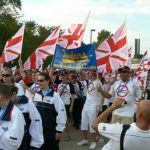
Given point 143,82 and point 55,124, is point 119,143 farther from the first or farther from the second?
point 143,82

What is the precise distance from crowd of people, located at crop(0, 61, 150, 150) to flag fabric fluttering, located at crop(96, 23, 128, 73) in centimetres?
103

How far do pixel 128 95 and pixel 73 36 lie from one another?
4.36 metres

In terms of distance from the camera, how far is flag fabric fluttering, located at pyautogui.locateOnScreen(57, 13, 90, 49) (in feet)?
39.8

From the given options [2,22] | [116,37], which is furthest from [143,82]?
[2,22]

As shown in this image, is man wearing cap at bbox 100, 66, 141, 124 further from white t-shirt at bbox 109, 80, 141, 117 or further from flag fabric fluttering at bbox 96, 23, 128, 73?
flag fabric fluttering at bbox 96, 23, 128, 73

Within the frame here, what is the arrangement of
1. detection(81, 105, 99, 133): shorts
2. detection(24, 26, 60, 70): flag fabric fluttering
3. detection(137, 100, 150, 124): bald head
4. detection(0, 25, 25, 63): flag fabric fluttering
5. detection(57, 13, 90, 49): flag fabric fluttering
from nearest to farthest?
detection(137, 100, 150, 124): bald head
detection(81, 105, 99, 133): shorts
detection(0, 25, 25, 63): flag fabric fluttering
detection(24, 26, 60, 70): flag fabric fluttering
detection(57, 13, 90, 49): flag fabric fluttering

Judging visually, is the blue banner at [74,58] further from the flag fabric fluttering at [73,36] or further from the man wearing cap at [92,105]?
the flag fabric fluttering at [73,36]

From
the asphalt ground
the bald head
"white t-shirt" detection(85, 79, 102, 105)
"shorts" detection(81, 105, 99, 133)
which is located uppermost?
the bald head

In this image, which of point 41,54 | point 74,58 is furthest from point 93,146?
point 41,54

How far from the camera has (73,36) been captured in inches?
484

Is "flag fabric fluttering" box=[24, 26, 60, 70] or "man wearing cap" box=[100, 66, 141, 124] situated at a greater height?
"flag fabric fluttering" box=[24, 26, 60, 70]

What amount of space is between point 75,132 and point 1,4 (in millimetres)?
41432

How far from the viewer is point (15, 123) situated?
13.5 ft

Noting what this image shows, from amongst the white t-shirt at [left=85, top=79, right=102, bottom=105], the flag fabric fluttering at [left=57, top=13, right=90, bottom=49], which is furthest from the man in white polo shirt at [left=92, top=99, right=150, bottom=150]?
the flag fabric fluttering at [left=57, top=13, right=90, bottom=49]
